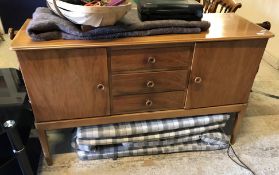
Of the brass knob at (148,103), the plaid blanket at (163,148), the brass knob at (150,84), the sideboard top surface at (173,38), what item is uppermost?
the sideboard top surface at (173,38)

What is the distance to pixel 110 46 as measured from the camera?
100 cm

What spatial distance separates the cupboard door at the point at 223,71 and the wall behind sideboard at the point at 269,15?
1.33m

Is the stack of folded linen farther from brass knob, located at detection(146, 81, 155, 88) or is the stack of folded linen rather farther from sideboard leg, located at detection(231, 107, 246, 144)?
brass knob, located at detection(146, 81, 155, 88)

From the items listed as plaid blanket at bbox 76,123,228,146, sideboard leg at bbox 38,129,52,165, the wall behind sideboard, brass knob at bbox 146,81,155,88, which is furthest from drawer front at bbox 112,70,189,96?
the wall behind sideboard

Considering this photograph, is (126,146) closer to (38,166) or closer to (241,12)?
(38,166)

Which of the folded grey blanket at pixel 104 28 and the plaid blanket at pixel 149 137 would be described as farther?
the plaid blanket at pixel 149 137

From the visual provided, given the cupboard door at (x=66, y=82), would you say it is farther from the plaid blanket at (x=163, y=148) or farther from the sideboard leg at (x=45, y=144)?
the plaid blanket at (x=163, y=148)

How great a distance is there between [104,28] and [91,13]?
0.35 feet

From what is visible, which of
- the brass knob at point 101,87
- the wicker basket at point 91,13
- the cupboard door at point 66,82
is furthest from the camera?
the brass knob at point 101,87

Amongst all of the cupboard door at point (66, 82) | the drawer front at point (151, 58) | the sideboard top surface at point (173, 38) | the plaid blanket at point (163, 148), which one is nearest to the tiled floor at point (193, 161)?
the plaid blanket at point (163, 148)

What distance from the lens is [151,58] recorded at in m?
1.07

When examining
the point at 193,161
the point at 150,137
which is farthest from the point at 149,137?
the point at 193,161

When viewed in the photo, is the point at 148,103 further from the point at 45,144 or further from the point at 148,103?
the point at 45,144

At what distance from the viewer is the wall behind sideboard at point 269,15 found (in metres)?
2.25
